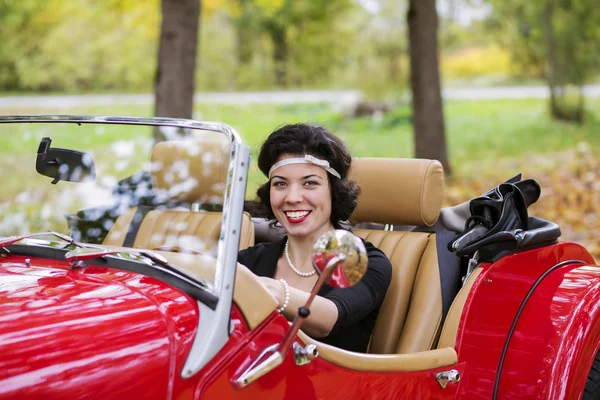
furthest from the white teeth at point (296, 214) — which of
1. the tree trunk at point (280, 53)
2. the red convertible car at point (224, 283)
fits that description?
the tree trunk at point (280, 53)

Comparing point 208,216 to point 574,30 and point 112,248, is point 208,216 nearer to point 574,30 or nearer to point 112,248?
point 112,248

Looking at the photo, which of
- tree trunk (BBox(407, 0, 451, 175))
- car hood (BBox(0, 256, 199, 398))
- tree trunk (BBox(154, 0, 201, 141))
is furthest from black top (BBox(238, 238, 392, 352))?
tree trunk (BBox(407, 0, 451, 175))

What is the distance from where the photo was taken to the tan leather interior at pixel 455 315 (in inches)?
107

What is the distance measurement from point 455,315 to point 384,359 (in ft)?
1.58

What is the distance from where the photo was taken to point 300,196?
2691 millimetres

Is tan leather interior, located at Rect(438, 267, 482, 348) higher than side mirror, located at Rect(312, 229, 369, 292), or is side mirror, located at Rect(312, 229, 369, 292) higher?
side mirror, located at Rect(312, 229, 369, 292)

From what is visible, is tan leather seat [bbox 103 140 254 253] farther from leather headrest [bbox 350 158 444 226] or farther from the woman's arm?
leather headrest [bbox 350 158 444 226]

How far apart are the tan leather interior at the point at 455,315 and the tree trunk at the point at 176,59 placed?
486cm

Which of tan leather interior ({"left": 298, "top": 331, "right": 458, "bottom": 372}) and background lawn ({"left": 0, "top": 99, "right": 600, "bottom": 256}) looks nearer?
tan leather interior ({"left": 298, "top": 331, "right": 458, "bottom": 372})

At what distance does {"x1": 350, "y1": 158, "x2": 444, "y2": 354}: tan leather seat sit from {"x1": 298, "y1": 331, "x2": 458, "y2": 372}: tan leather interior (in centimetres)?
→ 30

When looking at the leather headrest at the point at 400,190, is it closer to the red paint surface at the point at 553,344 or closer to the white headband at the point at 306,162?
the white headband at the point at 306,162

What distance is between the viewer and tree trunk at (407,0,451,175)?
9.87 metres

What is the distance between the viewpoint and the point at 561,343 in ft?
8.93

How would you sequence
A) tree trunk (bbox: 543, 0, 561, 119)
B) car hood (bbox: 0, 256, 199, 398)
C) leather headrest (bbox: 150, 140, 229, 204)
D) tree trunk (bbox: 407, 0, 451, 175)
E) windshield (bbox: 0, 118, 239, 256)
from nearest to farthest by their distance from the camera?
car hood (bbox: 0, 256, 199, 398) < leather headrest (bbox: 150, 140, 229, 204) < windshield (bbox: 0, 118, 239, 256) < tree trunk (bbox: 407, 0, 451, 175) < tree trunk (bbox: 543, 0, 561, 119)
